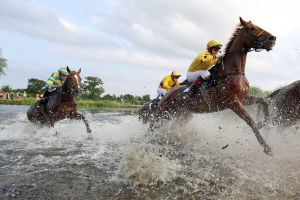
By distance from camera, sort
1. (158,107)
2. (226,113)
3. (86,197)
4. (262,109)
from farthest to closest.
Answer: (226,113), (158,107), (262,109), (86,197)

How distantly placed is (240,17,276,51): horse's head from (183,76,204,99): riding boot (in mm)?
1534

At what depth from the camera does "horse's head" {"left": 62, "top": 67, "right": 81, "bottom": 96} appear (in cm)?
1263

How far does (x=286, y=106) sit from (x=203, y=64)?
2511 mm

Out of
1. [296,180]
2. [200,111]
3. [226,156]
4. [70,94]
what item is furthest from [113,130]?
[296,180]

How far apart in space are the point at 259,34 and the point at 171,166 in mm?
3714

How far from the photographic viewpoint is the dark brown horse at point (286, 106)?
9.56 metres

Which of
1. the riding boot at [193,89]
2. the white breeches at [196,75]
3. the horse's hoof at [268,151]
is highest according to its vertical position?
the white breeches at [196,75]

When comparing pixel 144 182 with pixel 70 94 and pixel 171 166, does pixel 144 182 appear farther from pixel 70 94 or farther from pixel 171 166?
pixel 70 94

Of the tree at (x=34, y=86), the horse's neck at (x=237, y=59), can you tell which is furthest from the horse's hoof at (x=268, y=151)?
the tree at (x=34, y=86)

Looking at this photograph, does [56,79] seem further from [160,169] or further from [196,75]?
[160,169]

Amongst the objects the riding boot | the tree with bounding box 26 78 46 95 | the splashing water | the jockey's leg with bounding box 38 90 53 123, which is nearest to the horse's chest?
the jockey's leg with bounding box 38 90 53 123

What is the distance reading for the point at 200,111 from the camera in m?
9.98

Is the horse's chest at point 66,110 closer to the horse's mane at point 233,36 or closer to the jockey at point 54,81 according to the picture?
the jockey at point 54,81

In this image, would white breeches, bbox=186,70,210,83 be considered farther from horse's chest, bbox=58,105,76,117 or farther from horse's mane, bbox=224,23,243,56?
horse's chest, bbox=58,105,76,117
